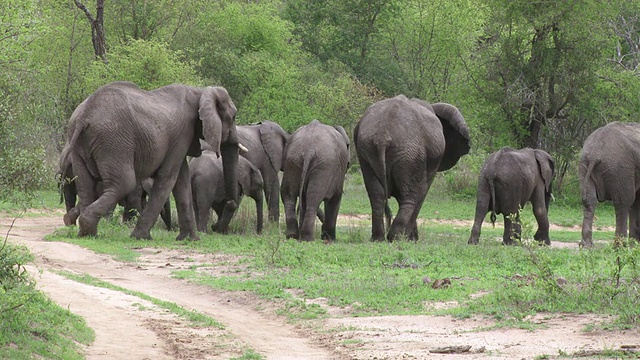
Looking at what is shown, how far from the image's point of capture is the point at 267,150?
79.4ft

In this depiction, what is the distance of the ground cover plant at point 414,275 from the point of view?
11.4 meters

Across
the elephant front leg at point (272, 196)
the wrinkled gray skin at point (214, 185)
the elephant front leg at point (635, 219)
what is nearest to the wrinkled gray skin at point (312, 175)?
the wrinkled gray skin at point (214, 185)

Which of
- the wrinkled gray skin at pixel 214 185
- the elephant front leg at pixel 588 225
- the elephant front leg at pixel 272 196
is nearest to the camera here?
the elephant front leg at pixel 588 225

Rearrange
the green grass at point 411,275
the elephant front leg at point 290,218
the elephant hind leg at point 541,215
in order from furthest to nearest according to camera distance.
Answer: the elephant hind leg at point 541,215, the elephant front leg at point 290,218, the green grass at point 411,275

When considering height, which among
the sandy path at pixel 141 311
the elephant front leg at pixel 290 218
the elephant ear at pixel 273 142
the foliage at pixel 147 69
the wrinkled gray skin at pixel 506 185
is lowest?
the sandy path at pixel 141 311

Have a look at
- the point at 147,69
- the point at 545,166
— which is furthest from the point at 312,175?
the point at 147,69

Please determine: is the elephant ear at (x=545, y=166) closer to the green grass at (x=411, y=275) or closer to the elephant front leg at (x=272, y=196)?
the green grass at (x=411, y=275)

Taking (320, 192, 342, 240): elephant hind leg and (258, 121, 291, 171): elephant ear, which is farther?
(258, 121, 291, 171): elephant ear

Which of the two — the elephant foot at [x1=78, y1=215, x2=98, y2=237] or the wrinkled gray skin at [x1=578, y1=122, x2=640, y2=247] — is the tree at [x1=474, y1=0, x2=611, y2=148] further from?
the elephant foot at [x1=78, y1=215, x2=98, y2=237]

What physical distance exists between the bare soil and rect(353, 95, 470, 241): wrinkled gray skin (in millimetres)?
6183

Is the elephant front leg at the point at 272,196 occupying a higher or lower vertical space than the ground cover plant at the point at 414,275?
higher

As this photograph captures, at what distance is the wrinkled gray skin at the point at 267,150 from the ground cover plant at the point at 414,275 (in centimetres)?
304

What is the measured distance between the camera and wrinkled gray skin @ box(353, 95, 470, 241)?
19.2 metres

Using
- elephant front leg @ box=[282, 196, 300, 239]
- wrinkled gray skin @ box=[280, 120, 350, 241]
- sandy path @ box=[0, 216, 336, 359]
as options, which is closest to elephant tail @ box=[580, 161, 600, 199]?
wrinkled gray skin @ box=[280, 120, 350, 241]
